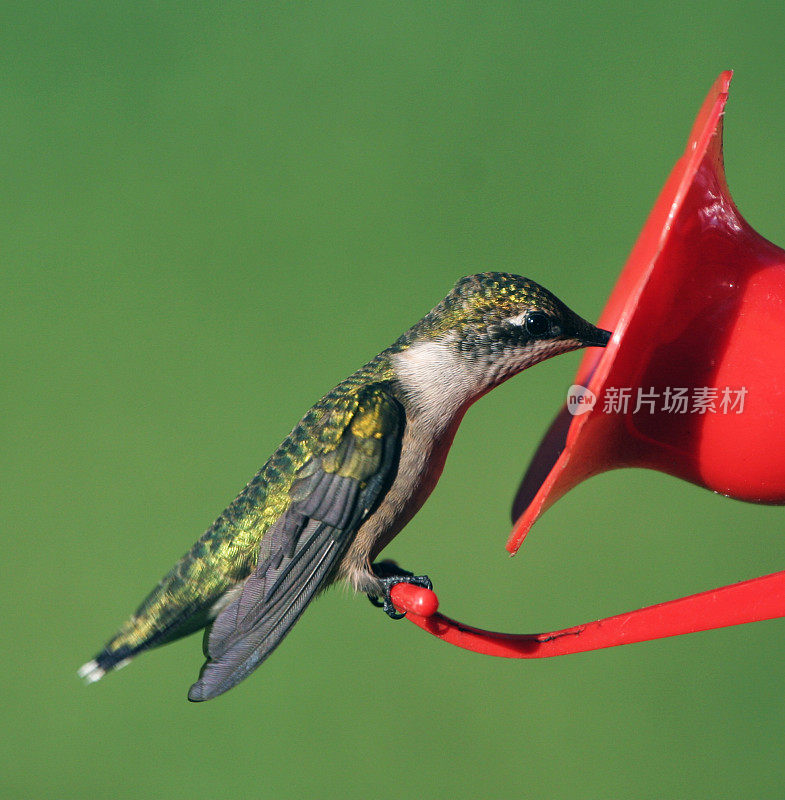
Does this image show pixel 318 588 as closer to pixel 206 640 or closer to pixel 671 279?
pixel 206 640

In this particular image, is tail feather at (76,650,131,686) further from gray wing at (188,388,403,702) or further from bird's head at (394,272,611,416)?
bird's head at (394,272,611,416)

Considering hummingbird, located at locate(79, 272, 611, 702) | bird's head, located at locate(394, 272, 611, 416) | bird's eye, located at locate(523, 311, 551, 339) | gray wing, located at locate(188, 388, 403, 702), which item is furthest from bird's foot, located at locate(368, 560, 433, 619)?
bird's eye, located at locate(523, 311, 551, 339)

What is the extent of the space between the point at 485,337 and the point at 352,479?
26 cm

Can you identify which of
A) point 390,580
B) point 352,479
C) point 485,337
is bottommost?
point 390,580

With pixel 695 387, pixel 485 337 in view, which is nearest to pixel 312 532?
pixel 485 337

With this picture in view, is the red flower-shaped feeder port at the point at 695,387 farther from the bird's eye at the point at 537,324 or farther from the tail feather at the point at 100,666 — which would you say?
the tail feather at the point at 100,666

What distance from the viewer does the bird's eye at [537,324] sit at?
94 cm

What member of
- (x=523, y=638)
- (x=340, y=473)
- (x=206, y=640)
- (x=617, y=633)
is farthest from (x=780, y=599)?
(x=206, y=640)

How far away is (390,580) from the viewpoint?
1100 mm

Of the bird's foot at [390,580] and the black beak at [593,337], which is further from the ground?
the black beak at [593,337]

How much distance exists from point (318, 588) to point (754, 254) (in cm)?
71

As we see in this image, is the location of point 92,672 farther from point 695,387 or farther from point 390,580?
point 695,387

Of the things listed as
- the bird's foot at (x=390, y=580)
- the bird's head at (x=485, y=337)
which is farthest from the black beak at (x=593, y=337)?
the bird's foot at (x=390, y=580)

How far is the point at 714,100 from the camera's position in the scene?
2.61 feet
